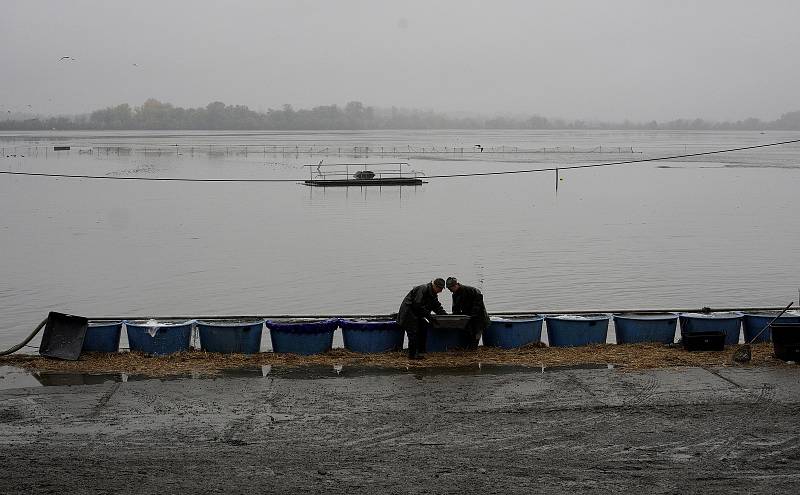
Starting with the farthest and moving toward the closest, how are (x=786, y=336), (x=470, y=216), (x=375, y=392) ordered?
1. (x=470, y=216)
2. (x=786, y=336)
3. (x=375, y=392)

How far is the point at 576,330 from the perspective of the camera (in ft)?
51.4

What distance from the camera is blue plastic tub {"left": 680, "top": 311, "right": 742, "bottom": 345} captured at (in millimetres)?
15766

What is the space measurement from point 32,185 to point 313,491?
7296 cm

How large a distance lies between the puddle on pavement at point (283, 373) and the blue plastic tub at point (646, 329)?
1.91 m

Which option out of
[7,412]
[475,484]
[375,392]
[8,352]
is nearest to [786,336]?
[375,392]

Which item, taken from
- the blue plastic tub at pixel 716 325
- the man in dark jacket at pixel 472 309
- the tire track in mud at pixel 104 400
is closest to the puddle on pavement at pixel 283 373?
the tire track in mud at pixel 104 400

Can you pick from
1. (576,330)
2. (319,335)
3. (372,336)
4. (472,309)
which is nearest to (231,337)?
(319,335)

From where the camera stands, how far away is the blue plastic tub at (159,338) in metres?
15.0

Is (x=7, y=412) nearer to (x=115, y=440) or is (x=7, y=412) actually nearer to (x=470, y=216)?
(x=115, y=440)

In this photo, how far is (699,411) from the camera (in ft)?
38.0

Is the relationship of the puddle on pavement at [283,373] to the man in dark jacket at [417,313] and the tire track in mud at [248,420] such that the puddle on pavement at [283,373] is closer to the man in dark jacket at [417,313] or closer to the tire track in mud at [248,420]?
the man in dark jacket at [417,313]

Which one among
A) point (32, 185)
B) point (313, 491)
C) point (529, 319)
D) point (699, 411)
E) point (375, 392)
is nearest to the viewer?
point (313, 491)

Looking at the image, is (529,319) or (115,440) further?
(529,319)

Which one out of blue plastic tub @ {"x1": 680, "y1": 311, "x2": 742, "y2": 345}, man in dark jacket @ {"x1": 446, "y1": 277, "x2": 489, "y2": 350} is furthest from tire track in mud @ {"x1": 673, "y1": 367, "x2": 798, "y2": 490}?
man in dark jacket @ {"x1": 446, "y1": 277, "x2": 489, "y2": 350}
